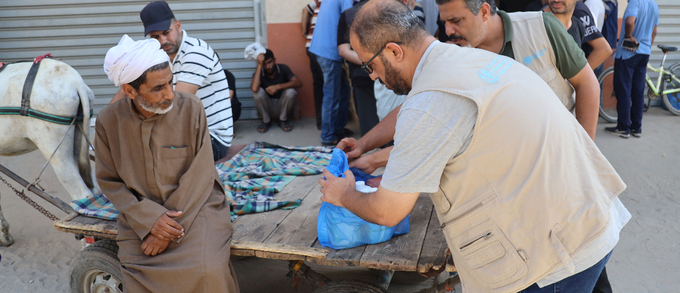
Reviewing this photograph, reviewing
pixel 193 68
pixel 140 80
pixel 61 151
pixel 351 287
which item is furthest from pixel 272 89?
pixel 351 287

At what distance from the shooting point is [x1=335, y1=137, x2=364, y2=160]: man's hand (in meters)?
2.81

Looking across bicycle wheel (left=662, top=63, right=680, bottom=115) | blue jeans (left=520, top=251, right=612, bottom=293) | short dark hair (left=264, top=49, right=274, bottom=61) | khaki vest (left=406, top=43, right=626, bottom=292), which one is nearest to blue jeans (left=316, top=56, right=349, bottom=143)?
short dark hair (left=264, top=49, right=274, bottom=61)

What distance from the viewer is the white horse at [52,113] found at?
3.53 metres

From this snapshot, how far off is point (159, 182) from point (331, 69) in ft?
10.9

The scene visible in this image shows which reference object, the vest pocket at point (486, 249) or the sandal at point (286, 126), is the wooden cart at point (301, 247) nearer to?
the vest pocket at point (486, 249)

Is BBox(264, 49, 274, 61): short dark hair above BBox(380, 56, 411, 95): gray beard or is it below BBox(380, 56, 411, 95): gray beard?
below

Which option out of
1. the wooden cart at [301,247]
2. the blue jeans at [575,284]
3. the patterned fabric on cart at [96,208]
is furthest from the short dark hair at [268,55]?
the blue jeans at [575,284]

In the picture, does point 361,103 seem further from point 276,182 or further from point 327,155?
point 276,182

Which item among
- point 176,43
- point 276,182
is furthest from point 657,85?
point 176,43

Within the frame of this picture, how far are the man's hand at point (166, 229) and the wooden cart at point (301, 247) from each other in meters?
0.28

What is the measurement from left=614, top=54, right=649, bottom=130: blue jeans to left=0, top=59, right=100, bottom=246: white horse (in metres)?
6.02

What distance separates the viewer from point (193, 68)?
338 centimetres

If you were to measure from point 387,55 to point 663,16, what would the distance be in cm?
710

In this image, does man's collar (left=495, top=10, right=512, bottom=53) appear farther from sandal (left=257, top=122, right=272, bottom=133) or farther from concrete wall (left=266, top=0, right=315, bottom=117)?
sandal (left=257, top=122, right=272, bottom=133)
